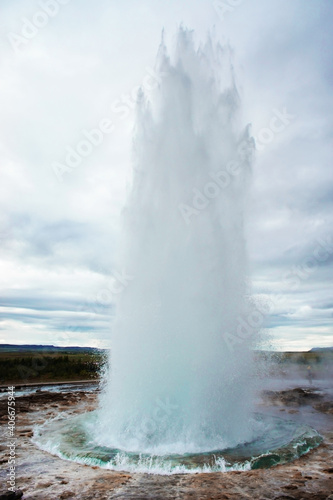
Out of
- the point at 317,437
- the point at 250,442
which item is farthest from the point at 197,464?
the point at 317,437

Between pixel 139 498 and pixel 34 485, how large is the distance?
289 centimetres

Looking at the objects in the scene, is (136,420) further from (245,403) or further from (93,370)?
(93,370)
